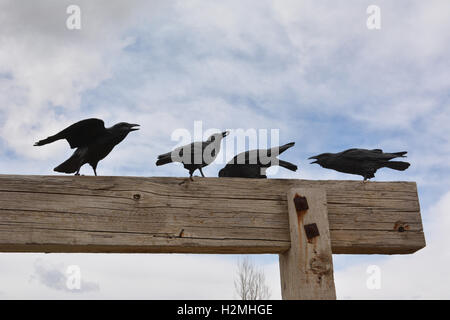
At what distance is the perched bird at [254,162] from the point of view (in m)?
2.70

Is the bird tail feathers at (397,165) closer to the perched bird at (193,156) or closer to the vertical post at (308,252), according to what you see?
the vertical post at (308,252)

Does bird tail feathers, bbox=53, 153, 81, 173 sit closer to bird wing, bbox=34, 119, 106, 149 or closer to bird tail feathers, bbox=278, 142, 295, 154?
bird wing, bbox=34, 119, 106, 149

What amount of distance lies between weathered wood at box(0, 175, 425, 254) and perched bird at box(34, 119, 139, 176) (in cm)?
52

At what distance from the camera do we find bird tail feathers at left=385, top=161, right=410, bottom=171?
3159 millimetres

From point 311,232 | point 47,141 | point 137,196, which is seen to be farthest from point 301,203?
point 47,141

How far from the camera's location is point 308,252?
7.24ft

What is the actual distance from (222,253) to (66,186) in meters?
0.81

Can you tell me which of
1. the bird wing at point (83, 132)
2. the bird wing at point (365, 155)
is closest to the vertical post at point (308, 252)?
the bird wing at point (365, 155)

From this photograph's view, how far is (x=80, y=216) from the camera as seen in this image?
213 cm

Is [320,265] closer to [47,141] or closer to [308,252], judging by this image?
[308,252]

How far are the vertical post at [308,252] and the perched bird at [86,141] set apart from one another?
1.15 metres
